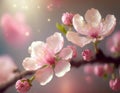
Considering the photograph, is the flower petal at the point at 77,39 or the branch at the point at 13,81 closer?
the flower petal at the point at 77,39

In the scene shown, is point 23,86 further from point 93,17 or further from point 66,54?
point 93,17

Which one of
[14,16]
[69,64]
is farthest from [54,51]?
[14,16]

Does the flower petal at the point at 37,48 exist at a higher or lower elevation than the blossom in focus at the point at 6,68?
higher

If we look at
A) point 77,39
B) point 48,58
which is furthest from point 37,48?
point 77,39

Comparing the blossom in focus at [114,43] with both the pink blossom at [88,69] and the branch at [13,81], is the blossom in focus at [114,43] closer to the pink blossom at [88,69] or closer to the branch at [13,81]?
the pink blossom at [88,69]

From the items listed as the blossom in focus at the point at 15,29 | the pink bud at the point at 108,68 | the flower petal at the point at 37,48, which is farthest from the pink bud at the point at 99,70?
the blossom in focus at the point at 15,29

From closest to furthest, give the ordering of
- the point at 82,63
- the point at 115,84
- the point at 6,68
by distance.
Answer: the point at 115,84 < the point at 82,63 < the point at 6,68
